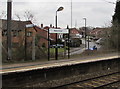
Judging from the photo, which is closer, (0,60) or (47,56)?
(0,60)

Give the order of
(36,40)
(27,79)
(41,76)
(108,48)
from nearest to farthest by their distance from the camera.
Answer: (27,79)
(41,76)
(36,40)
(108,48)

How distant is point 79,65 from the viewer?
46.5 feet

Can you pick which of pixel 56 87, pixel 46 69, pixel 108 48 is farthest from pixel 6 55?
pixel 108 48

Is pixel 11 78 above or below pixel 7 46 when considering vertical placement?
below

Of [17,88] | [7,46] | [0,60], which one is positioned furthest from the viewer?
[7,46]

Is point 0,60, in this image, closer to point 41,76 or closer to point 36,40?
point 36,40

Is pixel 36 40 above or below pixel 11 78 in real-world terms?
above

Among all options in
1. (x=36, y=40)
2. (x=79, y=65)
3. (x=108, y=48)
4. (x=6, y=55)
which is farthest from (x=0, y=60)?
(x=108, y=48)

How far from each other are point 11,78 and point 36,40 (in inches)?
312

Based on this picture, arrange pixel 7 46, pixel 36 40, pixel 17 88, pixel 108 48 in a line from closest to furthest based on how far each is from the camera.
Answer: pixel 17 88 < pixel 7 46 < pixel 36 40 < pixel 108 48

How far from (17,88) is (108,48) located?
25262mm

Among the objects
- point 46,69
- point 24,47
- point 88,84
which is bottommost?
point 88,84

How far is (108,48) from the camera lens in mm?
32719

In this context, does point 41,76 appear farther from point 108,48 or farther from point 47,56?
point 108,48
